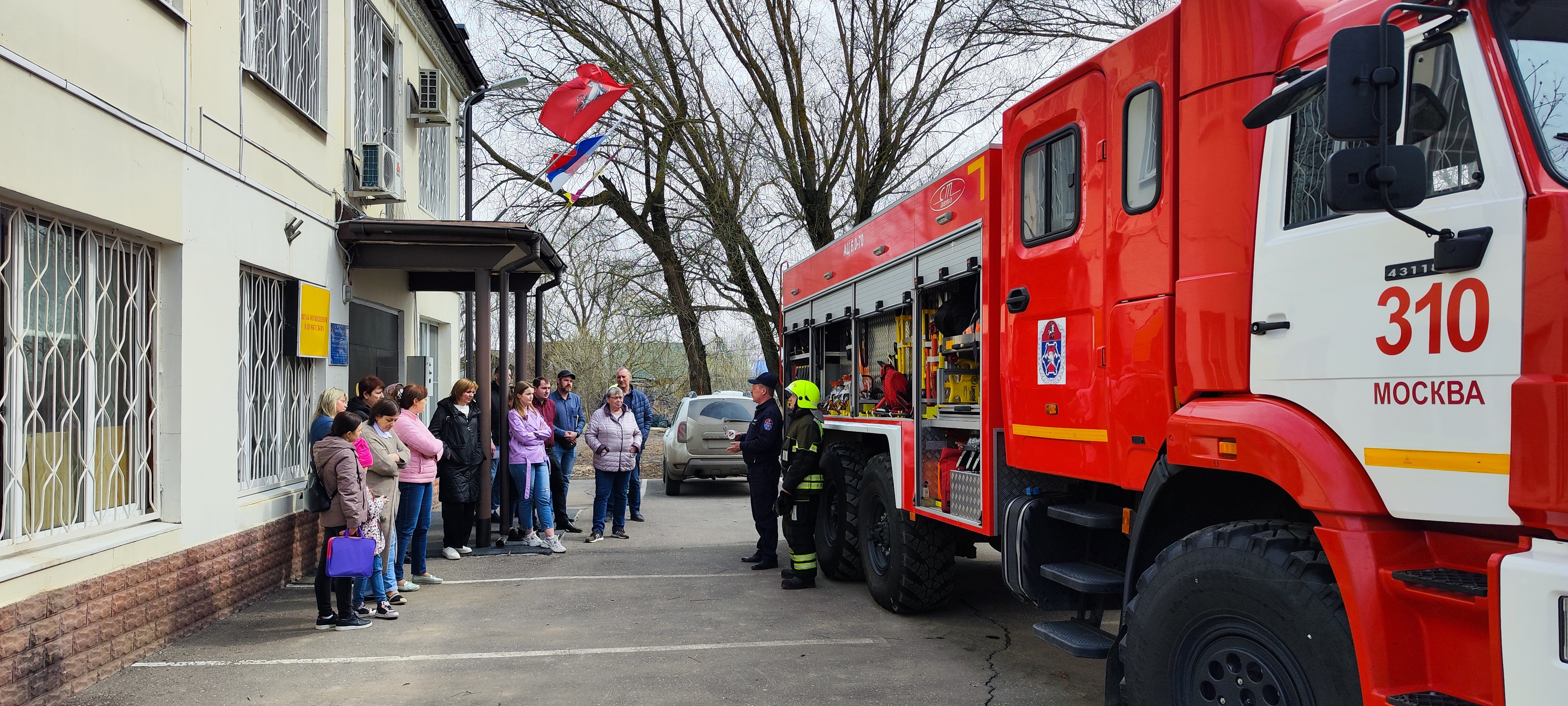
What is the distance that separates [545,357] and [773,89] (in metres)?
14.0

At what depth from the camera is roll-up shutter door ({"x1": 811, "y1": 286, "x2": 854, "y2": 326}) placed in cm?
826

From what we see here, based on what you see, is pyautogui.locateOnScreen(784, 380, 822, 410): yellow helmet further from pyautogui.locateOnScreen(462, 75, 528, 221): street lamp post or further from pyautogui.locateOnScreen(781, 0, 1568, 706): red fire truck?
pyautogui.locateOnScreen(462, 75, 528, 221): street lamp post

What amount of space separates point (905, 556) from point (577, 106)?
891 centimetres

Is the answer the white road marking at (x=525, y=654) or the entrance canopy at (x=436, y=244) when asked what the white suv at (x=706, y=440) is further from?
the white road marking at (x=525, y=654)

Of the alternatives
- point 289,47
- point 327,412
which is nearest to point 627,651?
point 327,412

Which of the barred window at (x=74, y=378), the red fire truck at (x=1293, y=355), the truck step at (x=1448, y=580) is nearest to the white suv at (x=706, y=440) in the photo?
the barred window at (x=74, y=378)

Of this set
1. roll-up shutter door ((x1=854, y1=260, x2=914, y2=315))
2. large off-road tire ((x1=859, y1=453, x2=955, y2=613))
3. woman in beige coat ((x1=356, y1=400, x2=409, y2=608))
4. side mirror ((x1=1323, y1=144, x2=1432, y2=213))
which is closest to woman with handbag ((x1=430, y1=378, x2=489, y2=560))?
woman in beige coat ((x1=356, y1=400, x2=409, y2=608))

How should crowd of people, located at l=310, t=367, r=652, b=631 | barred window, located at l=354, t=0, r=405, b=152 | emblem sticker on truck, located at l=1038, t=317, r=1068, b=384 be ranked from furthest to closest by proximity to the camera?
barred window, located at l=354, t=0, r=405, b=152, crowd of people, located at l=310, t=367, r=652, b=631, emblem sticker on truck, located at l=1038, t=317, r=1068, b=384

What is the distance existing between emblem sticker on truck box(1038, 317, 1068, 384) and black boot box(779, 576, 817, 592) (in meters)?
3.84

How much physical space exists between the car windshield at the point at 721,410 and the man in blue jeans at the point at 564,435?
366 cm

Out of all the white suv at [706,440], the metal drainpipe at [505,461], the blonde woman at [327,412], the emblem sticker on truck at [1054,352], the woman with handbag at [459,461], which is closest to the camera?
the emblem sticker on truck at [1054,352]

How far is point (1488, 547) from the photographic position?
9.04ft

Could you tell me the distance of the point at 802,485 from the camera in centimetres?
843

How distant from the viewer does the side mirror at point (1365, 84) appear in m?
2.77
